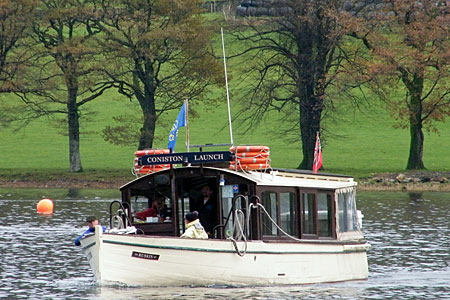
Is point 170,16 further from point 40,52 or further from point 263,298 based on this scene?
point 263,298

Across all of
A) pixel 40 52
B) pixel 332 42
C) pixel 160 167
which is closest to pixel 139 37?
pixel 40 52

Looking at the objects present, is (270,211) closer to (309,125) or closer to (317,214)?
(317,214)

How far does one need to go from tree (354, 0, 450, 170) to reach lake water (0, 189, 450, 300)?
32.2ft

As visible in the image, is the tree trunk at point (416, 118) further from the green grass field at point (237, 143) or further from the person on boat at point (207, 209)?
the person on boat at point (207, 209)

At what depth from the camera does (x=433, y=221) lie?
44.5m

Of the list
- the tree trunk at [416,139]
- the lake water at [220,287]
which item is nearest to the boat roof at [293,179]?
the lake water at [220,287]

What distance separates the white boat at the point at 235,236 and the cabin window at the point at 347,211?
4.6 inches

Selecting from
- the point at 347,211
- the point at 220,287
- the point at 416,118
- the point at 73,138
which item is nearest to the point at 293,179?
the point at 347,211

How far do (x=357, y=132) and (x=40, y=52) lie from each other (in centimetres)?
3323

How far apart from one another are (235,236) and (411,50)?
39842mm

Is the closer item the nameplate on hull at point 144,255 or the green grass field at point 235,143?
the nameplate on hull at point 144,255

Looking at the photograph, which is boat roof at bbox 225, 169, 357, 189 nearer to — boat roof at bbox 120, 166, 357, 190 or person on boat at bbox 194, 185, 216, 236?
boat roof at bbox 120, 166, 357, 190

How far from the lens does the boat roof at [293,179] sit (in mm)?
25327

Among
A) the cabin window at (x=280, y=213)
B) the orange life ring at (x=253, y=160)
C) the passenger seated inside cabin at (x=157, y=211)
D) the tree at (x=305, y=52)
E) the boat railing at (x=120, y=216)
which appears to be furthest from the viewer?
the tree at (x=305, y=52)
